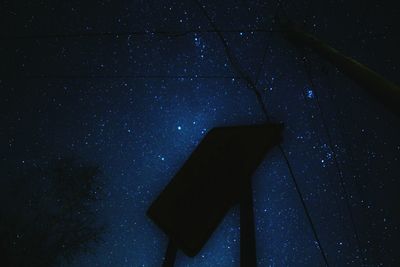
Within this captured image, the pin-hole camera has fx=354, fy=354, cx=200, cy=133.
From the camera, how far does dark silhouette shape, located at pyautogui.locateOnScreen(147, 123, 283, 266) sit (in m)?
2.49

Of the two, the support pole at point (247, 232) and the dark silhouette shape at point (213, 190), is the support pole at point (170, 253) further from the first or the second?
the support pole at point (247, 232)

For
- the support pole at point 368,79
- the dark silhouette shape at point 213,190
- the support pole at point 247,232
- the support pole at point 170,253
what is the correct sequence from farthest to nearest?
the support pole at point 170,253 → the support pole at point 247,232 → the dark silhouette shape at point 213,190 → the support pole at point 368,79

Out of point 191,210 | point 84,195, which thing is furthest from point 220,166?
point 84,195

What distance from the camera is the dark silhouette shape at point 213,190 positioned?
98.1 inches

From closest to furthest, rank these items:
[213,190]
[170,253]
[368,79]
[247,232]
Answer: [368,79] → [213,190] → [247,232] → [170,253]

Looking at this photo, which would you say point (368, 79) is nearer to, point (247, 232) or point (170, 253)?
point (247, 232)

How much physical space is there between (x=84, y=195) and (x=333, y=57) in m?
15.7

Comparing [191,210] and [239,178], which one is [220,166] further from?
[191,210]

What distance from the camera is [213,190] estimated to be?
259 cm

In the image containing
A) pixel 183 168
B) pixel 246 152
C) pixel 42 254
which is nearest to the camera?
pixel 246 152

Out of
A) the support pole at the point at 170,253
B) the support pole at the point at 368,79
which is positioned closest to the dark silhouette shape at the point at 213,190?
the support pole at the point at 170,253

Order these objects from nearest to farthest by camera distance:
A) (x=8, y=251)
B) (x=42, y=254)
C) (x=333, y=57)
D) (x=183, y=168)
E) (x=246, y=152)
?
(x=333, y=57) → (x=246, y=152) → (x=183, y=168) → (x=8, y=251) → (x=42, y=254)

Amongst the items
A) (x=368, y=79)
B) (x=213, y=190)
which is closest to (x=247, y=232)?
(x=213, y=190)

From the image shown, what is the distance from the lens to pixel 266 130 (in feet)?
9.03
